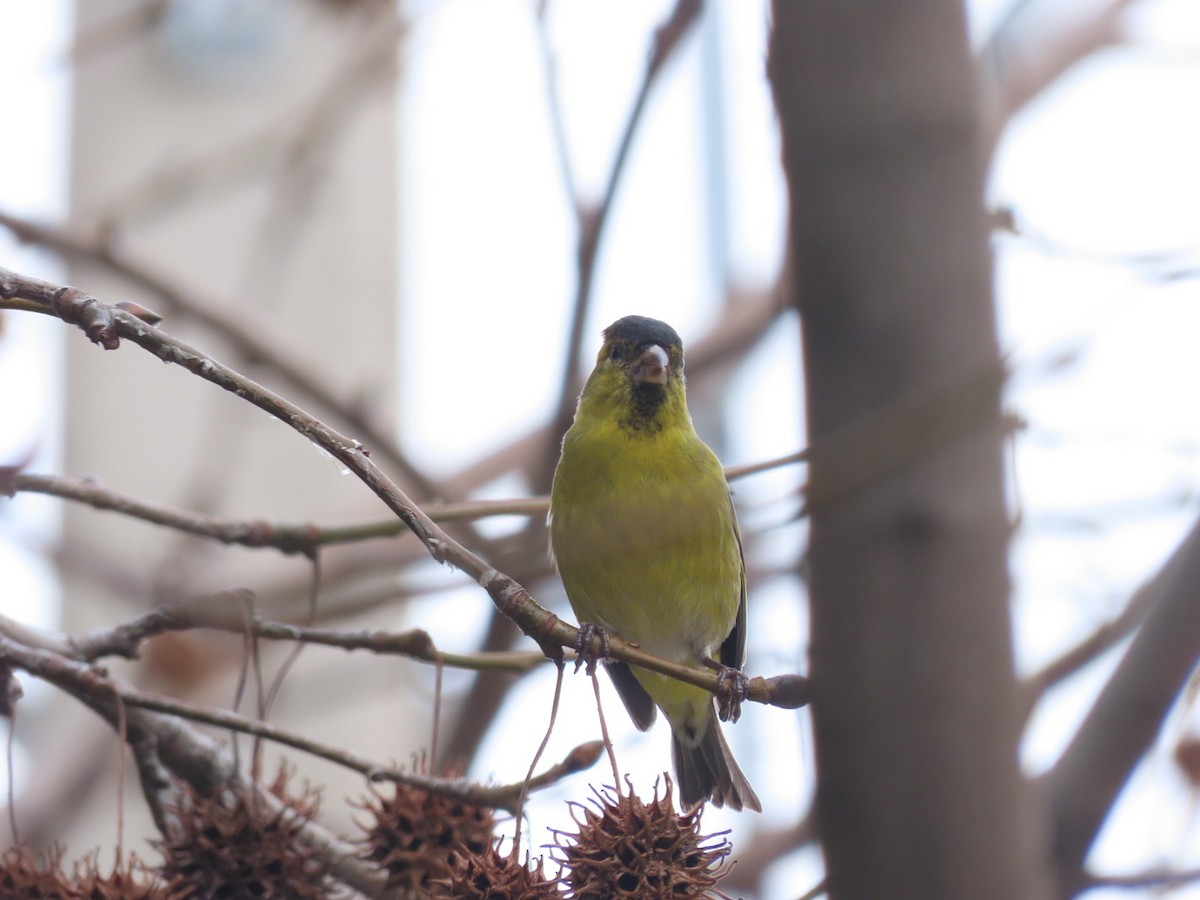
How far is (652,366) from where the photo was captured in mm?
3484

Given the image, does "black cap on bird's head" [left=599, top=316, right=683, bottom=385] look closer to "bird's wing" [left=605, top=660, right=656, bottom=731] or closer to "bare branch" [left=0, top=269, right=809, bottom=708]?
"bird's wing" [left=605, top=660, right=656, bottom=731]

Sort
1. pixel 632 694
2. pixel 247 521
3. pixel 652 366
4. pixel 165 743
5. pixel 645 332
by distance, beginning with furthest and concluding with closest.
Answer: pixel 632 694 < pixel 645 332 < pixel 652 366 < pixel 247 521 < pixel 165 743

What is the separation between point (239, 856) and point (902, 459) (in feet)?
3.94

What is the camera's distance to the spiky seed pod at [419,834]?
2064 mm

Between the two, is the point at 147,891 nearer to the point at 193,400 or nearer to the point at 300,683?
the point at 300,683

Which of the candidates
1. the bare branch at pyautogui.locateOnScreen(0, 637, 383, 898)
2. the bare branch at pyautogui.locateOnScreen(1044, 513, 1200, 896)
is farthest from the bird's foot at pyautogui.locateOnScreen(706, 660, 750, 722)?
the bare branch at pyautogui.locateOnScreen(0, 637, 383, 898)

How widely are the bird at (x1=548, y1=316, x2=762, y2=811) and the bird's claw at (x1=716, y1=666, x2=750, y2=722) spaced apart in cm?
56

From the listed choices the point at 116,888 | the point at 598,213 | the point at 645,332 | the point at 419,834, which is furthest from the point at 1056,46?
the point at 116,888

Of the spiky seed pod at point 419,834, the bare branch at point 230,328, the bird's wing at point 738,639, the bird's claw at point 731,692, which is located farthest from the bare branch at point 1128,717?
the bare branch at point 230,328

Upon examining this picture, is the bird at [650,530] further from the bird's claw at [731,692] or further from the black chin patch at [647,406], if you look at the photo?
the bird's claw at [731,692]

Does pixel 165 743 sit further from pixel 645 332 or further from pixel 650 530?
pixel 645 332

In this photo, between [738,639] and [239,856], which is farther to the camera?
[738,639]

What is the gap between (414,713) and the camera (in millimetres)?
8820

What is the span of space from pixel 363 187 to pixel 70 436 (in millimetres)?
2380
